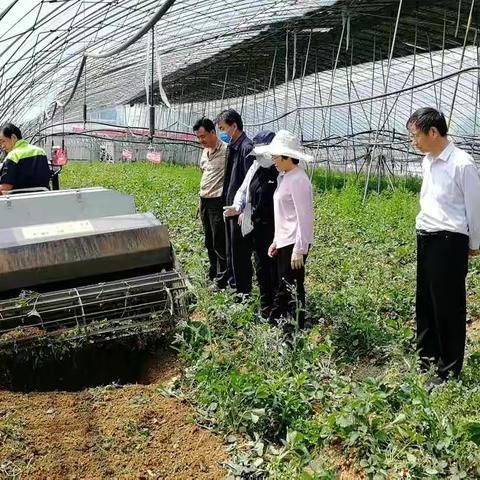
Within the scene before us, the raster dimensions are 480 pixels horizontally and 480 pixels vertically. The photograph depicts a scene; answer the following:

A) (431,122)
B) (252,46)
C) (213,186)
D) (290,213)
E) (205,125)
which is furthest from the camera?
(252,46)

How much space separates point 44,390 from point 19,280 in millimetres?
695

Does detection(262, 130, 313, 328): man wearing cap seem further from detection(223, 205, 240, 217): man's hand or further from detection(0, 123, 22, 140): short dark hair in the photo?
detection(0, 123, 22, 140): short dark hair

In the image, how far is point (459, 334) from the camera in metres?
3.17

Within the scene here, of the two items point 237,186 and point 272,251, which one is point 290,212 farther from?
point 237,186

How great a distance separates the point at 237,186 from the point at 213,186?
0.48 m

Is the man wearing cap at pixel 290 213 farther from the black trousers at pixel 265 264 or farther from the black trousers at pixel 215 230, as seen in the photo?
the black trousers at pixel 215 230

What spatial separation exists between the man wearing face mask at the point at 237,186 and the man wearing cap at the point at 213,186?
377mm

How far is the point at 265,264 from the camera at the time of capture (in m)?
4.18

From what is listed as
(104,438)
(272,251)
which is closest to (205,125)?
(272,251)

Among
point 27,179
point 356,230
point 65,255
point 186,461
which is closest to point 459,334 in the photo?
point 186,461

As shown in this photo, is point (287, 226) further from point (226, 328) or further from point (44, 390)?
point (44, 390)

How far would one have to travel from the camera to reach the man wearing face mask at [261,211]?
4.01 meters

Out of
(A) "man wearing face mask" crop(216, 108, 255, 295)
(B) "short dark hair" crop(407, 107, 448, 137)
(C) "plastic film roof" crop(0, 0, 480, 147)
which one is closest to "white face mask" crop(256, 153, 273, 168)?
(A) "man wearing face mask" crop(216, 108, 255, 295)

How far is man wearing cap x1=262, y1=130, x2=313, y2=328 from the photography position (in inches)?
142
